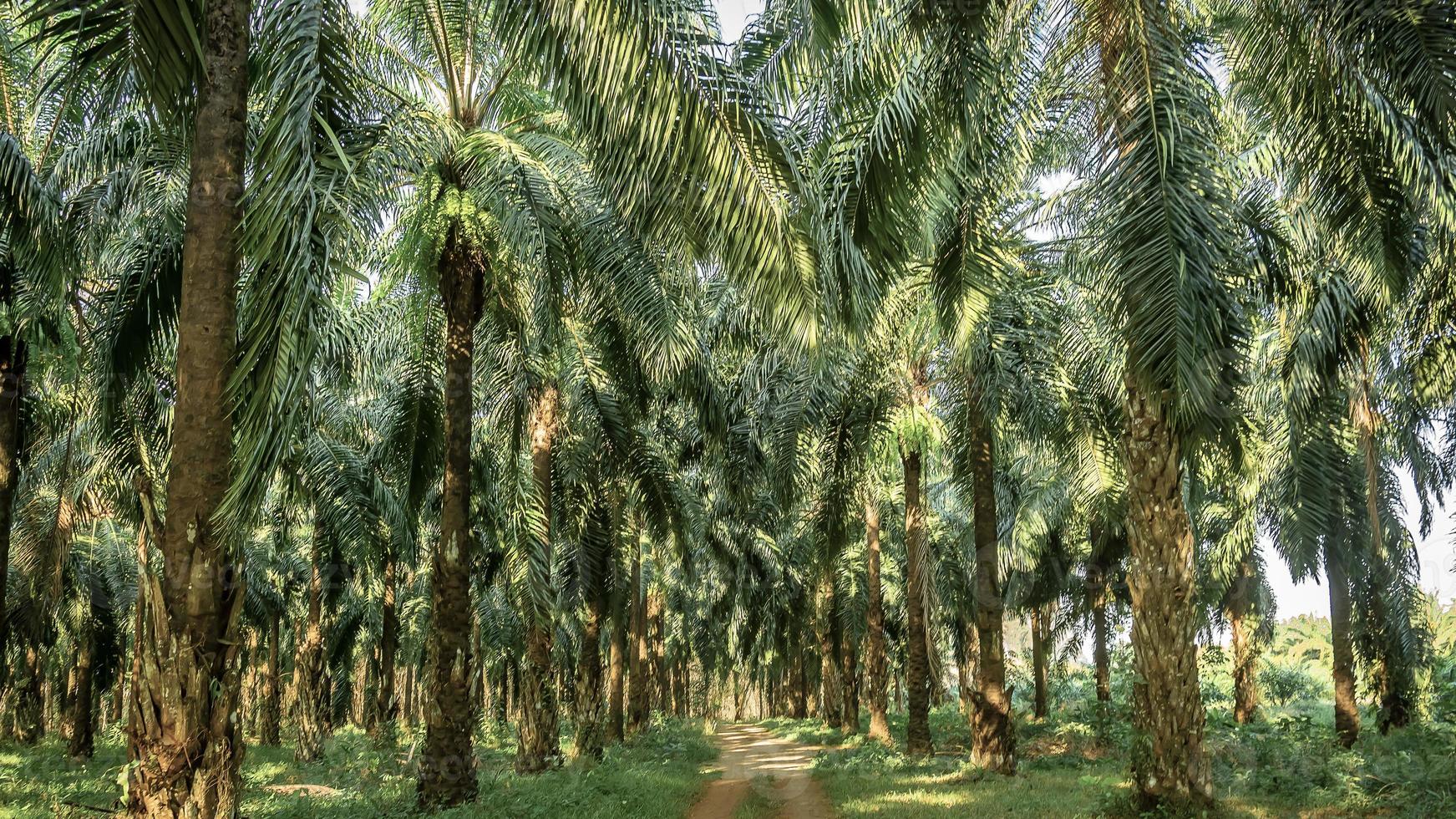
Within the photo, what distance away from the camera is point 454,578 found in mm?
12227

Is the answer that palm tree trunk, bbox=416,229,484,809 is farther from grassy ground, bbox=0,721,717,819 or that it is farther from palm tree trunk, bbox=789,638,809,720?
palm tree trunk, bbox=789,638,809,720

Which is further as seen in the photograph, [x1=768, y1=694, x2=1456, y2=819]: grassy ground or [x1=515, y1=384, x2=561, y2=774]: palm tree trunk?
[x1=515, y1=384, x2=561, y2=774]: palm tree trunk

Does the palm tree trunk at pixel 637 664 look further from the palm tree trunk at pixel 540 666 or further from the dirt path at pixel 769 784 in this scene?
the palm tree trunk at pixel 540 666

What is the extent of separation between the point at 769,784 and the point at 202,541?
13.5m

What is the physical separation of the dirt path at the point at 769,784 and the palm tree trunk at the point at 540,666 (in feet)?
9.32

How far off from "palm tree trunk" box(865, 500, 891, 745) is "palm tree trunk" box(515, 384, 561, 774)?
321 inches

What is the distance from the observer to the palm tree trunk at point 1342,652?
1731 cm

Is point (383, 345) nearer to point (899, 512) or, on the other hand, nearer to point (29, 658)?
point (899, 512)

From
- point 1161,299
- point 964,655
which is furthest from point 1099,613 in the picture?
point 1161,299

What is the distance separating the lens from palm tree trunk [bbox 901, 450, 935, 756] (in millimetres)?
18672

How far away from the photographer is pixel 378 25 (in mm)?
12734

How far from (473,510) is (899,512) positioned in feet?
42.2

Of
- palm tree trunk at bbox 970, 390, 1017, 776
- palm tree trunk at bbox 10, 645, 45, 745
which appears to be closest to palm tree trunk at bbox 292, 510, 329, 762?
palm tree trunk at bbox 10, 645, 45, 745

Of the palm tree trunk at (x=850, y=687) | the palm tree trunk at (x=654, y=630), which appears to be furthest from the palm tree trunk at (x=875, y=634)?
the palm tree trunk at (x=654, y=630)
